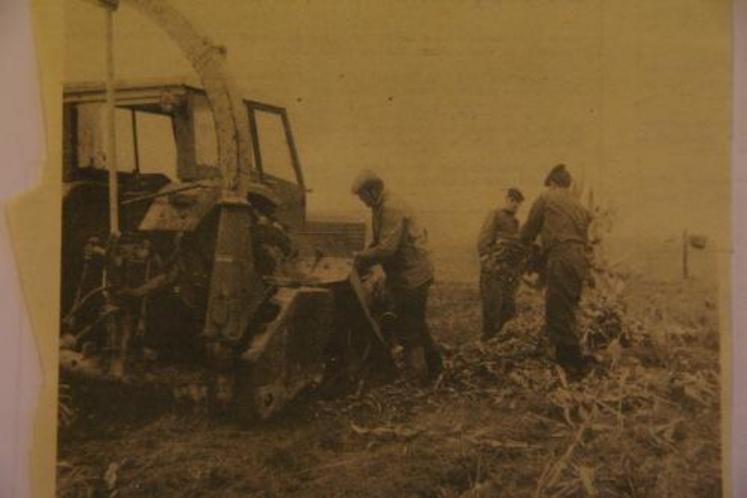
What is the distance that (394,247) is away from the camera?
8.69 feet

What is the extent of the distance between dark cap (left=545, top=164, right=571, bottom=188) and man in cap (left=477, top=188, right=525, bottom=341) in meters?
0.11

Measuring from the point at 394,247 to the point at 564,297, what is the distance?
601 mm

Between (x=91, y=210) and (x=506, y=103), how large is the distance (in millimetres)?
1433

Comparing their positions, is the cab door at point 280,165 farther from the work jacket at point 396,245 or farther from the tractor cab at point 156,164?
the work jacket at point 396,245

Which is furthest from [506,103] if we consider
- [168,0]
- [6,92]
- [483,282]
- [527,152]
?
[6,92]

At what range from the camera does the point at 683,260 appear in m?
2.67

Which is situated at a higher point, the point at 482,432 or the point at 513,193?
the point at 513,193

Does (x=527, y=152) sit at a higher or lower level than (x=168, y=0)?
lower

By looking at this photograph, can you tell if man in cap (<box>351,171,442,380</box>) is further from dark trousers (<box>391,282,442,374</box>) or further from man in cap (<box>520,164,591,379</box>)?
man in cap (<box>520,164,591,379</box>)

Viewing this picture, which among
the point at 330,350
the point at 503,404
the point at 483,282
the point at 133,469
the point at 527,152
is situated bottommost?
the point at 133,469

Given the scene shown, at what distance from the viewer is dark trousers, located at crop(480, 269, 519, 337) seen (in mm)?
2646

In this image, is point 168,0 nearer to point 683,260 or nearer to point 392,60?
point 392,60

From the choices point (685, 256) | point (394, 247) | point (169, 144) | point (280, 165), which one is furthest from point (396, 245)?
point (685, 256)

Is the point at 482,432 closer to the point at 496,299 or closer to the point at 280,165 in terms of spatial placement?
the point at 496,299
